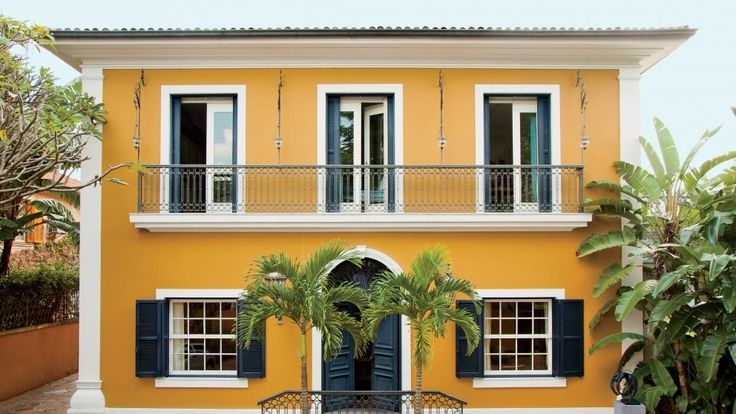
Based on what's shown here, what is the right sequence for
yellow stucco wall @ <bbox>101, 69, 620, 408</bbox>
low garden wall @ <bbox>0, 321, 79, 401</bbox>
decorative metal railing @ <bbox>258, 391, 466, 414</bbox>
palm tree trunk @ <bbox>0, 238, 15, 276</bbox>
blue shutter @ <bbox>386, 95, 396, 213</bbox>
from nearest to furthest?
decorative metal railing @ <bbox>258, 391, 466, 414</bbox>
yellow stucco wall @ <bbox>101, 69, 620, 408</bbox>
blue shutter @ <bbox>386, 95, 396, 213</bbox>
low garden wall @ <bbox>0, 321, 79, 401</bbox>
palm tree trunk @ <bbox>0, 238, 15, 276</bbox>

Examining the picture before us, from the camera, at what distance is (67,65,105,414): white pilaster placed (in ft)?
32.6

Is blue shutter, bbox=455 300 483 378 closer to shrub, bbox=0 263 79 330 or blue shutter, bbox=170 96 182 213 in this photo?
blue shutter, bbox=170 96 182 213

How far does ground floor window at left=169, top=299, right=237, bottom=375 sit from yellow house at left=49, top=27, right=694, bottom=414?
0.04 meters

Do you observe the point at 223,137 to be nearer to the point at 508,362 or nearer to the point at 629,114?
the point at 508,362

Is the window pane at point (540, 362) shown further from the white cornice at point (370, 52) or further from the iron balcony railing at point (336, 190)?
the white cornice at point (370, 52)

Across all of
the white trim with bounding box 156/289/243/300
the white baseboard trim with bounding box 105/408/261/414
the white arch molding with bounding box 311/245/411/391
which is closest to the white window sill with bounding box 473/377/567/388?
the white arch molding with bounding box 311/245/411/391

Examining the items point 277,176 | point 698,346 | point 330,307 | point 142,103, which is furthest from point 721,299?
point 142,103

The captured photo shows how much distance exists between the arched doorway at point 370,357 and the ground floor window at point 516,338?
171 cm

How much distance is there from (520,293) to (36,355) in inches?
441

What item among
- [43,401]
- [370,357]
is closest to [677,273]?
[370,357]

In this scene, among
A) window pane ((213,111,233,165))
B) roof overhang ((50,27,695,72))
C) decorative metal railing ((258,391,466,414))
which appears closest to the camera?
decorative metal railing ((258,391,466,414))

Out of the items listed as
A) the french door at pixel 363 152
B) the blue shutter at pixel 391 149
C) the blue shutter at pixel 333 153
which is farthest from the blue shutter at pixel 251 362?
the blue shutter at pixel 391 149

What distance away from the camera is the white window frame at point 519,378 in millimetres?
10016

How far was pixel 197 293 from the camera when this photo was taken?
33.0 ft
